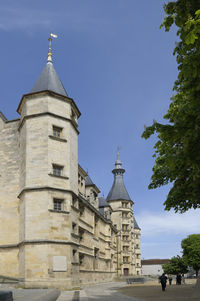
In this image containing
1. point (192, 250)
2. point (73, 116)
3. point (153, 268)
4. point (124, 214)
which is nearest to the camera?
point (73, 116)

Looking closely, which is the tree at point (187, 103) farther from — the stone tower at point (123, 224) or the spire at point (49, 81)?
the stone tower at point (123, 224)

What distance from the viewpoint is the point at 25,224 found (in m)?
24.5

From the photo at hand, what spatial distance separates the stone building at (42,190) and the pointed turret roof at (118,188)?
39026mm

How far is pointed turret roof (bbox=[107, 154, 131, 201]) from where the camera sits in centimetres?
7147

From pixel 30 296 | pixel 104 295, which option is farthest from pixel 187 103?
pixel 104 295

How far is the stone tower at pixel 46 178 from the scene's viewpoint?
23734 millimetres

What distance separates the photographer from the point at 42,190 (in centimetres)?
2503

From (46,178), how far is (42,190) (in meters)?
0.95

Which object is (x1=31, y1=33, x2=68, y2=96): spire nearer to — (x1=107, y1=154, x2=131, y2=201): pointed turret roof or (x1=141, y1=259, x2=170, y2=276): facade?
(x1=107, y1=154, x2=131, y2=201): pointed turret roof

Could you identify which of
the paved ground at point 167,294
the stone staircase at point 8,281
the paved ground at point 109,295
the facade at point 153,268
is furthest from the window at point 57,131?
the facade at point 153,268

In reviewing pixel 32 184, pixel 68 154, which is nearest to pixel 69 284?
pixel 32 184

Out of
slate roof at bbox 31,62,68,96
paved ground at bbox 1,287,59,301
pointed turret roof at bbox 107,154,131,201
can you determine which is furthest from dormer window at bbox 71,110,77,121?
pointed turret roof at bbox 107,154,131,201

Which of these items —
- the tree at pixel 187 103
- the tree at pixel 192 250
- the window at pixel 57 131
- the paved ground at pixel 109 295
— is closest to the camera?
the tree at pixel 187 103

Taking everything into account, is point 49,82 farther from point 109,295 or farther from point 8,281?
point 109,295
